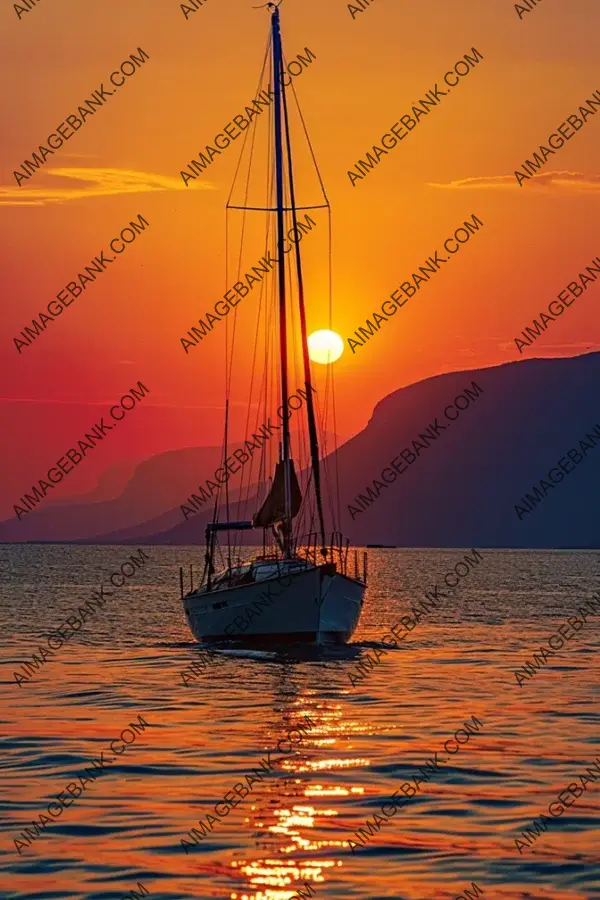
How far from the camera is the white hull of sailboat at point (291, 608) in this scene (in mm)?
48000

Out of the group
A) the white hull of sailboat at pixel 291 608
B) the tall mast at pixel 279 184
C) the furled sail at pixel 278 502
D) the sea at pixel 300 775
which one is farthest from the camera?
the tall mast at pixel 279 184

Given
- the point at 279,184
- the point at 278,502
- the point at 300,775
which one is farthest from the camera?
the point at 279,184

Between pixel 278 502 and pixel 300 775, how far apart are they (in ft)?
88.8

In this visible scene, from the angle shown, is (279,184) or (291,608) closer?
(291,608)

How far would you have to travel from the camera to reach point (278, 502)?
50.9m

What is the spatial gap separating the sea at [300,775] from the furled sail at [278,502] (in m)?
4.74

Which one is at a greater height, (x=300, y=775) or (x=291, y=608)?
(x=291, y=608)

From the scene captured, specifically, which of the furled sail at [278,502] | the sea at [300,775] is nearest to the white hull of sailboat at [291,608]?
the sea at [300,775]

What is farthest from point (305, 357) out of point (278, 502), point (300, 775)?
point (300, 775)

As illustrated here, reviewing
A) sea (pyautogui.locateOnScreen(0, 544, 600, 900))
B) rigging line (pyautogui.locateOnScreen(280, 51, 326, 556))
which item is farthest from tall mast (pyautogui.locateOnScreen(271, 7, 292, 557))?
sea (pyautogui.locateOnScreen(0, 544, 600, 900))

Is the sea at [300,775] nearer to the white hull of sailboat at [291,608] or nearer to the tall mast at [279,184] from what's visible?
the white hull of sailboat at [291,608]

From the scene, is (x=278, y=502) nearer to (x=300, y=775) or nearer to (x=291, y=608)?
(x=291, y=608)

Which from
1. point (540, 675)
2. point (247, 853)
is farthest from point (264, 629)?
point (247, 853)

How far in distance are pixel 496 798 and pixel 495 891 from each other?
518 cm
